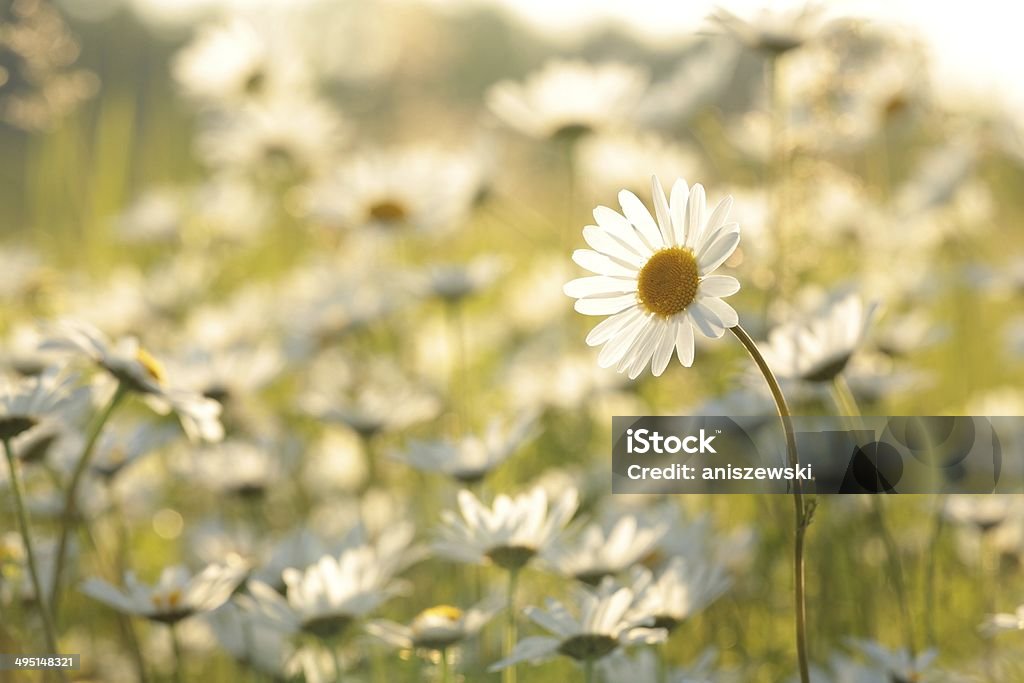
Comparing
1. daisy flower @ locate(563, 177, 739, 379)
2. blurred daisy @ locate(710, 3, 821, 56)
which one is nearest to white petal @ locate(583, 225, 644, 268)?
daisy flower @ locate(563, 177, 739, 379)

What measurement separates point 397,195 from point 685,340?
2.64 m

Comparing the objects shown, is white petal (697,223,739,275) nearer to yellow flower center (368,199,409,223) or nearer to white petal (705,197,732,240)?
white petal (705,197,732,240)

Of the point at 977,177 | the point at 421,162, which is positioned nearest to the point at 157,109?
the point at 421,162

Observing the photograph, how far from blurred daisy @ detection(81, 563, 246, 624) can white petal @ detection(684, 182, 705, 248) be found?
1.03 meters

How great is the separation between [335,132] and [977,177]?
2.90 meters

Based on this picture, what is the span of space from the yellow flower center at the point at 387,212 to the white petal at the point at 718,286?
2.54 metres

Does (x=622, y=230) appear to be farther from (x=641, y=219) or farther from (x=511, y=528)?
(x=511, y=528)

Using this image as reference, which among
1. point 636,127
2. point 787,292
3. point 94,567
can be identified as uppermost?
point 636,127

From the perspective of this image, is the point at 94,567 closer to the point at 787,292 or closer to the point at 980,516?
the point at 787,292

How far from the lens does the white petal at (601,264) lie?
1.57 meters

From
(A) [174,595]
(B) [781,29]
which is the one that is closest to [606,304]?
(A) [174,595]

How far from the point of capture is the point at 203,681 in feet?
9.17

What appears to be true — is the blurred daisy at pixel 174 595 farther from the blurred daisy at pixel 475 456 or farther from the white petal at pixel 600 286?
the white petal at pixel 600 286

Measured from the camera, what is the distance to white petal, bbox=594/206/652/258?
5.03ft
